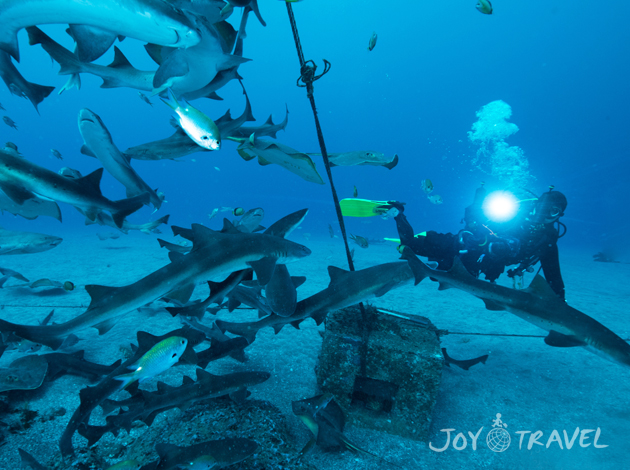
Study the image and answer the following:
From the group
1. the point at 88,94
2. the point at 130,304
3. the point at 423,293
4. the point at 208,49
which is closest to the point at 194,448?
the point at 130,304

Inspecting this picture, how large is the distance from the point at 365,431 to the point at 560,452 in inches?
87.2

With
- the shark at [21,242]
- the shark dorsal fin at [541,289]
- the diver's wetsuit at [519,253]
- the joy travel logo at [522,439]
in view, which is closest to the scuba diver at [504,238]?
the diver's wetsuit at [519,253]

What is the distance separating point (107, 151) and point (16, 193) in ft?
2.86

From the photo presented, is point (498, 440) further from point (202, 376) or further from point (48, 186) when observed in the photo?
point (48, 186)

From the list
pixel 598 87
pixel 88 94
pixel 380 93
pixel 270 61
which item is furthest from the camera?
pixel 88 94

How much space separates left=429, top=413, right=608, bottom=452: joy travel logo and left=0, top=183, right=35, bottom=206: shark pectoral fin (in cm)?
475

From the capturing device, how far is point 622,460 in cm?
284

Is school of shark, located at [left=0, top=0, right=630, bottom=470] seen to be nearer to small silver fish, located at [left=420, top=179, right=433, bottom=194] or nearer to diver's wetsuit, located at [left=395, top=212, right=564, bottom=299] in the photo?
diver's wetsuit, located at [left=395, top=212, right=564, bottom=299]

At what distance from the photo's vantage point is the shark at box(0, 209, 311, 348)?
91.7 inches

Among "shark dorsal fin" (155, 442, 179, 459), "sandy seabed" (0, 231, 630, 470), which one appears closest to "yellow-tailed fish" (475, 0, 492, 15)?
"sandy seabed" (0, 231, 630, 470)

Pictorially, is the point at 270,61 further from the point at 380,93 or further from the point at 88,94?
the point at 88,94

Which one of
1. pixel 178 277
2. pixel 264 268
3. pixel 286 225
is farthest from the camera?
pixel 286 225

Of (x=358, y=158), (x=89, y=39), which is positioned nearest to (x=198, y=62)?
(x=89, y=39)

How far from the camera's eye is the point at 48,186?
220 cm
